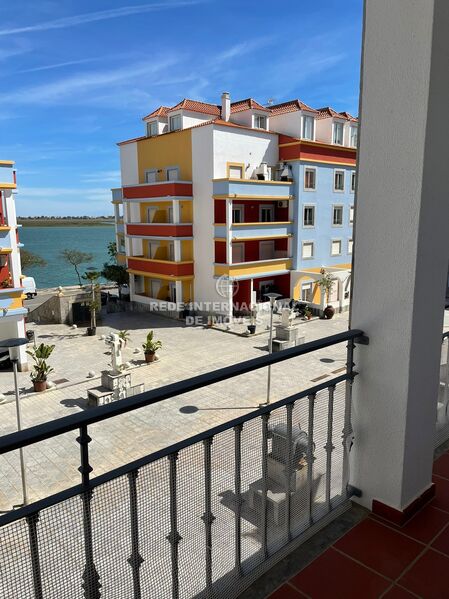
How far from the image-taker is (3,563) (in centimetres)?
144

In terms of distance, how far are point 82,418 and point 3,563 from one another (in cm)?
52

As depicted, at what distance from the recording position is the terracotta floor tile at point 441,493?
9.75 feet

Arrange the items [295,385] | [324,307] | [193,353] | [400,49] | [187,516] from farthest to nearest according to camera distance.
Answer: [324,307] → [193,353] → [295,385] → [400,49] → [187,516]

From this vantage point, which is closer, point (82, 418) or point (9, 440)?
point (9, 440)

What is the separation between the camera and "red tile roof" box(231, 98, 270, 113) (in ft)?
80.5

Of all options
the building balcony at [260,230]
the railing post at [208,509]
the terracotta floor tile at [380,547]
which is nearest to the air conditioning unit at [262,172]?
the building balcony at [260,230]

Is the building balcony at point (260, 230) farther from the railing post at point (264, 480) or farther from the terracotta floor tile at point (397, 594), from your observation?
the terracotta floor tile at point (397, 594)

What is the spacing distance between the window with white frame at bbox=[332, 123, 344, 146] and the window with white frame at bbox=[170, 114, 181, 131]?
9482mm

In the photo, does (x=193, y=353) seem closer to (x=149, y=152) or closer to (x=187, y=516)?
(x=149, y=152)

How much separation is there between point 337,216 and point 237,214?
23.4ft

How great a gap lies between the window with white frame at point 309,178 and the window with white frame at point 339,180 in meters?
2.03

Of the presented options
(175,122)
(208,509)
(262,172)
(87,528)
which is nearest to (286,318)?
(262,172)

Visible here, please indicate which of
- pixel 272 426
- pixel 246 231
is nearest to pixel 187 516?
pixel 272 426

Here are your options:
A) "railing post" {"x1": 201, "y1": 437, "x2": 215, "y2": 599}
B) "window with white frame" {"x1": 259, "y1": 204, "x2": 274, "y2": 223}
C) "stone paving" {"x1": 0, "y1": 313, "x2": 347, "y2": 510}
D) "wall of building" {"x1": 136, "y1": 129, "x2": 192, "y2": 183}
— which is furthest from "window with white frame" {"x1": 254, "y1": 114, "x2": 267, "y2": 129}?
"railing post" {"x1": 201, "y1": 437, "x2": 215, "y2": 599}
